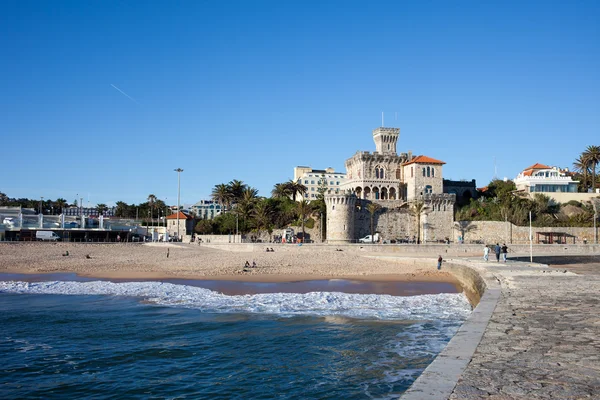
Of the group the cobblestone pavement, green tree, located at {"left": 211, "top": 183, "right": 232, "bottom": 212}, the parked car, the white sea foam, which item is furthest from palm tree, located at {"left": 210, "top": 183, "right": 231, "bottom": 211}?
the cobblestone pavement

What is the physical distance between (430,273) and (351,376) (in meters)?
21.6

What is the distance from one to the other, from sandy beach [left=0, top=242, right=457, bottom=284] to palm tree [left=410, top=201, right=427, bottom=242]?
12306 mm

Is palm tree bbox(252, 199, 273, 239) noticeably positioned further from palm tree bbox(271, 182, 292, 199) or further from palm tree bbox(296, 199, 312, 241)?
palm tree bbox(271, 182, 292, 199)

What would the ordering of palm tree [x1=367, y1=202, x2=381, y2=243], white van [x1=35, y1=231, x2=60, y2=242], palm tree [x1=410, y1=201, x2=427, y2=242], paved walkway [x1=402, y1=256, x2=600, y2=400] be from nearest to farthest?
1. paved walkway [x1=402, y1=256, x2=600, y2=400]
2. palm tree [x1=410, y1=201, x2=427, y2=242]
3. palm tree [x1=367, y1=202, x2=381, y2=243]
4. white van [x1=35, y1=231, x2=60, y2=242]

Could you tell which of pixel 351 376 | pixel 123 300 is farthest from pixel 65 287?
pixel 351 376

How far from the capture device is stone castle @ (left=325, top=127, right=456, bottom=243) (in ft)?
167

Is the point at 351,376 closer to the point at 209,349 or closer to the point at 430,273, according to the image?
the point at 209,349

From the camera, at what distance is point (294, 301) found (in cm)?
1922

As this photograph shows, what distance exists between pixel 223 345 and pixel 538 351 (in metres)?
7.39

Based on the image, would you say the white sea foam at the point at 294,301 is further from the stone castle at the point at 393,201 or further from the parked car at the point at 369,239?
the parked car at the point at 369,239

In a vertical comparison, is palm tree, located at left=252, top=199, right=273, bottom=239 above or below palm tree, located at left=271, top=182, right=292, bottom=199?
below

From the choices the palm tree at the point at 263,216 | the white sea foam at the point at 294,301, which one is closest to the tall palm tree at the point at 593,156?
the palm tree at the point at 263,216

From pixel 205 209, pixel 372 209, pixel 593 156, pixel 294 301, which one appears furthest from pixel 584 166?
pixel 205 209

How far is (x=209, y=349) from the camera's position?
12.0 m
